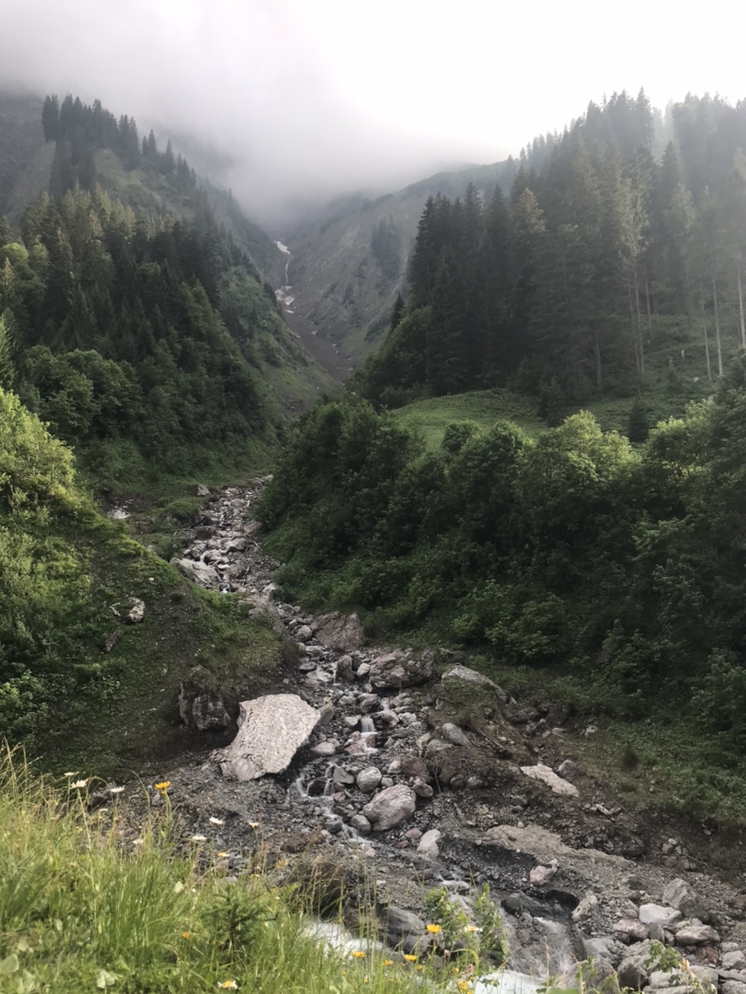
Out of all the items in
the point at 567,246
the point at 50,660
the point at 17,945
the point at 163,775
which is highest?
the point at 567,246

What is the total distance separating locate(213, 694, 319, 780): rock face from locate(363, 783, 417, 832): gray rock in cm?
276

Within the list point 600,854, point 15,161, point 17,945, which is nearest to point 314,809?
point 600,854

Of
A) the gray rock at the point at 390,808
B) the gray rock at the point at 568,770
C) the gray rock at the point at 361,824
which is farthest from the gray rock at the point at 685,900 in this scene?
the gray rock at the point at 361,824

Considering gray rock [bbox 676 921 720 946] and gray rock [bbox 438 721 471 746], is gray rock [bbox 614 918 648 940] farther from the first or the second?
gray rock [bbox 438 721 471 746]

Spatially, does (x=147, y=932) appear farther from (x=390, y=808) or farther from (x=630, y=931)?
(x=390, y=808)

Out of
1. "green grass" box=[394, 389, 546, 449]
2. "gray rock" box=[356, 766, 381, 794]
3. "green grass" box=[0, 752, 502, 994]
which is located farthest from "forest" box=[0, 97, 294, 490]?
"green grass" box=[0, 752, 502, 994]

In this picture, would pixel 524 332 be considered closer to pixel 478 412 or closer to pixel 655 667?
pixel 478 412

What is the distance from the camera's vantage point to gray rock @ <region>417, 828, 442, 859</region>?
12.2 m

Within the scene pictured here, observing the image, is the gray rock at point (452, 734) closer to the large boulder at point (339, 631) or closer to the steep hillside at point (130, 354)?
the large boulder at point (339, 631)

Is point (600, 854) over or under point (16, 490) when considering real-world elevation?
under

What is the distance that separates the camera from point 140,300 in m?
60.1

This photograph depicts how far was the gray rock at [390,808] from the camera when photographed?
13.2 metres

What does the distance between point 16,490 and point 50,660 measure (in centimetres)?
738

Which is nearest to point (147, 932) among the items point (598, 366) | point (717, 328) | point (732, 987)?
point (732, 987)
